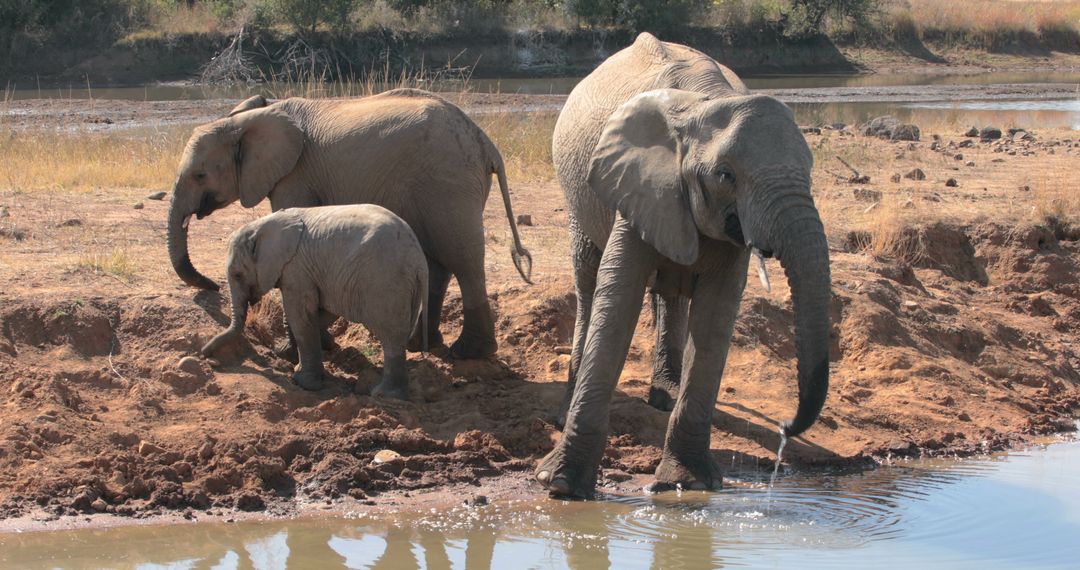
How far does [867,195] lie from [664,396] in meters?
5.30

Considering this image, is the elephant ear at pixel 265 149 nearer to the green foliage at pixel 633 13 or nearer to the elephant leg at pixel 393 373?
the elephant leg at pixel 393 373

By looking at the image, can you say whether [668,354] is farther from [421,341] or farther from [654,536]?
[654,536]

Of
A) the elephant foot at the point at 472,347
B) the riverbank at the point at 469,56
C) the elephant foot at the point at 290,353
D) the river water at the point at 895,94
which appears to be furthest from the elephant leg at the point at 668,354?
the riverbank at the point at 469,56

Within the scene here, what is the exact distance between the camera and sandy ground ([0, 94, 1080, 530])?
6898 mm

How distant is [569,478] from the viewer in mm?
6816

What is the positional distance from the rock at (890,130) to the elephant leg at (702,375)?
11.5 m

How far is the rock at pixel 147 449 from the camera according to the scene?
6949 millimetres

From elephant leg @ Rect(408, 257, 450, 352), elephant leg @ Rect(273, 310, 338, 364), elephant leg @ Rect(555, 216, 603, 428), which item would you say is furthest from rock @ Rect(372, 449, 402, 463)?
elephant leg @ Rect(408, 257, 450, 352)

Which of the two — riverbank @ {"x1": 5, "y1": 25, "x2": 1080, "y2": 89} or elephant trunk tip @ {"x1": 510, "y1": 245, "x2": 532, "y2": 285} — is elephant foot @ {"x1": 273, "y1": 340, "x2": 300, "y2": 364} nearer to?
elephant trunk tip @ {"x1": 510, "y1": 245, "x2": 532, "y2": 285}

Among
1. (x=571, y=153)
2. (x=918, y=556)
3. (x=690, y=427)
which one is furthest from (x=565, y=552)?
(x=571, y=153)

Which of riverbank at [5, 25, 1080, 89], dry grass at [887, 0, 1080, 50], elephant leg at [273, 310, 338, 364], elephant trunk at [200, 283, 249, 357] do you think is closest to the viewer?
elephant trunk at [200, 283, 249, 357]

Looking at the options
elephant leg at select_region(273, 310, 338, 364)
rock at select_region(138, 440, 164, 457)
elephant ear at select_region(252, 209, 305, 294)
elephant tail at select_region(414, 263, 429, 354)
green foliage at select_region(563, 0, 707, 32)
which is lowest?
rock at select_region(138, 440, 164, 457)

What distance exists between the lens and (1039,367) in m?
9.45

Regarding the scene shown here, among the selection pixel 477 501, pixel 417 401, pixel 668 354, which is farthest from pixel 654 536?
pixel 417 401
